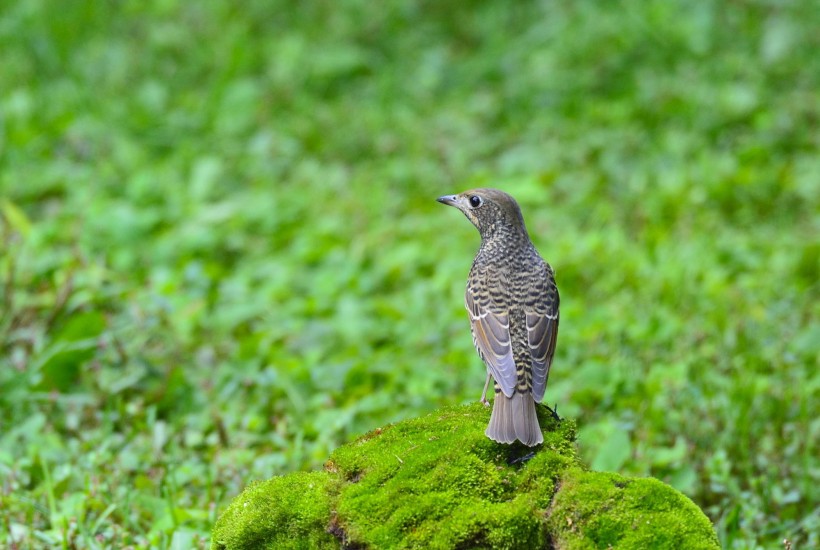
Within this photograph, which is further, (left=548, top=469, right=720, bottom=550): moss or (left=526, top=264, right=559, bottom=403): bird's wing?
(left=526, top=264, right=559, bottom=403): bird's wing

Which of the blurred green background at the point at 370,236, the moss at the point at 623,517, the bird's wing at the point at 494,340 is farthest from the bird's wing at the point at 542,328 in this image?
the blurred green background at the point at 370,236

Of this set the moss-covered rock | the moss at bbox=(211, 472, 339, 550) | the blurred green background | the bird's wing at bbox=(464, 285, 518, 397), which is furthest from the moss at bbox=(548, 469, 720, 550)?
the blurred green background

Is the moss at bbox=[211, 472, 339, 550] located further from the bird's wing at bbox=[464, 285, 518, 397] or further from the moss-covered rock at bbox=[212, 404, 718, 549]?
the bird's wing at bbox=[464, 285, 518, 397]

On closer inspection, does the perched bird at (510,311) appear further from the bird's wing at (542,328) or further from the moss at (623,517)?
the moss at (623,517)

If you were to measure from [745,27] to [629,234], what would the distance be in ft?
15.3

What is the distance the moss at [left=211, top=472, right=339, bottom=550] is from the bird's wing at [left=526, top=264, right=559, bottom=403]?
42.2 inches

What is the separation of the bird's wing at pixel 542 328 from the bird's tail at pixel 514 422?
0.24m

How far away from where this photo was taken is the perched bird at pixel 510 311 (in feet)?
12.8

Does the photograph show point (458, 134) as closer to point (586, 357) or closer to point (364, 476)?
point (586, 357)

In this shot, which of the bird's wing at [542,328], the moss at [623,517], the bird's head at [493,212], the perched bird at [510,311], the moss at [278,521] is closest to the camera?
the moss at [623,517]

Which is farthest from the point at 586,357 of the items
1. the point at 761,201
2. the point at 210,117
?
the point at 210,117

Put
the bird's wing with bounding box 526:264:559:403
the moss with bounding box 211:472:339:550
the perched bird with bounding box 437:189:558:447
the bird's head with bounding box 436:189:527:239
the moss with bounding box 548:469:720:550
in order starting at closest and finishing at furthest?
the moss with bounding box 548:469:720:550 → the moss with bounding box 211:472:339:550 → the perched bird with bounding box 437:189:558:447 → the bird's wing with bounding box 526:264:559:403 → the bird's head with bounding box 436:189:527:239

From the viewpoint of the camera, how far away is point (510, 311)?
4449mm

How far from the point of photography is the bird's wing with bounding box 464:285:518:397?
408 cm
